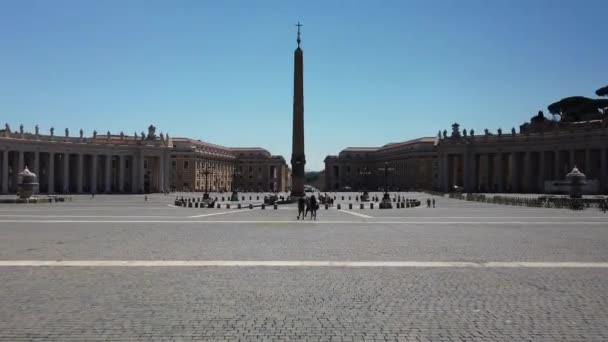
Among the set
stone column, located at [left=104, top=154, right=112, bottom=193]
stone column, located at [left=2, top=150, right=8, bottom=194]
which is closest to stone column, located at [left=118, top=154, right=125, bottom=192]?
stone column, located at [left=104, top=154, right=112, bottom=193]

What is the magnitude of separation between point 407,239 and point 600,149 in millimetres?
92328

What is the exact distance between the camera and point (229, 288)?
37.7 feet

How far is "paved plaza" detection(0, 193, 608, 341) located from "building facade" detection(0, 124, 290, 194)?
68.7m

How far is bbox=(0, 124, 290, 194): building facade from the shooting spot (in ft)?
339

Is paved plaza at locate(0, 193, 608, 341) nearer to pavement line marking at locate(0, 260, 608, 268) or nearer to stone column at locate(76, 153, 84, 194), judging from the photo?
pavement line marking at locate(0, 260, 608, 268)

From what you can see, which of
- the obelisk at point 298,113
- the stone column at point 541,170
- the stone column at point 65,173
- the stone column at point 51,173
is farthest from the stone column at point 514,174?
the stone column at point 51,173

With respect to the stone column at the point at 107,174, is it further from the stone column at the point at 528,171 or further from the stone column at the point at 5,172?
the stone column at the point at 528,171

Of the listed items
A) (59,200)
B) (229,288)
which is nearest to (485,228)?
(229,288)

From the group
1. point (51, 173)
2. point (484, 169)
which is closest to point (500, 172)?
point (484, 169)

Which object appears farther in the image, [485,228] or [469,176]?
[469,176]

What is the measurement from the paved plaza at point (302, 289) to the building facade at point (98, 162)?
68.7m

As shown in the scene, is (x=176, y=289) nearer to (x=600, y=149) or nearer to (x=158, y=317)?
(x=158, y=317)

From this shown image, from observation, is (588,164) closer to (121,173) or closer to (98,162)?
(121,173)

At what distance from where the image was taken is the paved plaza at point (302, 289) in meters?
8.45
